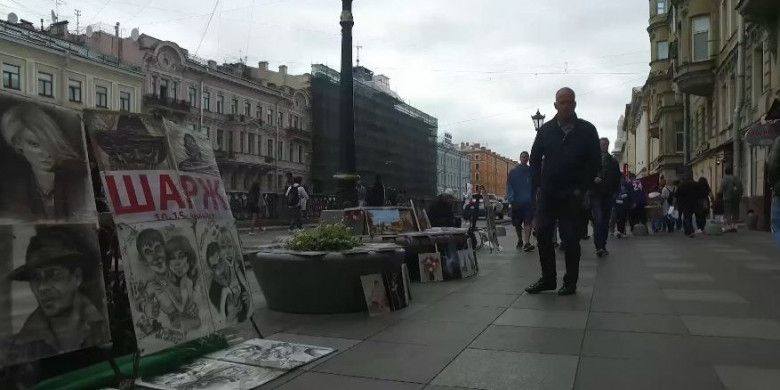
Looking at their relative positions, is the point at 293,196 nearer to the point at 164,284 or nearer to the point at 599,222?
the point at 599,222

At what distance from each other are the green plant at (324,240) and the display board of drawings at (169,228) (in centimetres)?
97

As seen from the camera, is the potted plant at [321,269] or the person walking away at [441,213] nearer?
the potted plant at [321,269]

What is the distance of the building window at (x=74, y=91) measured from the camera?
4646 cm

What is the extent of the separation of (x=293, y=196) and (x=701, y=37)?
23.1 meters

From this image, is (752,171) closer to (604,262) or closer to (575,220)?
(604,262)

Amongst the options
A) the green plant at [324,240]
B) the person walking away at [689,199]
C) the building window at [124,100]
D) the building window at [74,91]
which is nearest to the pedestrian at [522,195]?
the green plant at [324,240]

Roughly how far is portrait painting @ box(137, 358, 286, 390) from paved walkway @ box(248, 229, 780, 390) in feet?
0.40

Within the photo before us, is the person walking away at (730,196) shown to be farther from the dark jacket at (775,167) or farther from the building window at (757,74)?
the dark jacket at (775,167)

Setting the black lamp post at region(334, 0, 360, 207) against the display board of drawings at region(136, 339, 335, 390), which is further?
the black lamp post at region(334, 0, 360, 207)

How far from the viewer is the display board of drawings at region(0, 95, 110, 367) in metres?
2.55

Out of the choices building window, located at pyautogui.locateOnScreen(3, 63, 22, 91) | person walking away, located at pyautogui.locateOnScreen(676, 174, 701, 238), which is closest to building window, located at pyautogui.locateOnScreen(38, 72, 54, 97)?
building window, located at pyautogui.locateOnScreen(3, 63, 22, 91)

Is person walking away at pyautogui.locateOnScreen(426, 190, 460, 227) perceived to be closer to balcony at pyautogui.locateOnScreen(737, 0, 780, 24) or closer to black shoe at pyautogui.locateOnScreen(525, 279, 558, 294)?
black shoe at pyautogui.locateOnScreen(525, 279, 558, 294)

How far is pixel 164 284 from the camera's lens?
3219 millimetres

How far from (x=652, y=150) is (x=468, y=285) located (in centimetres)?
5370
